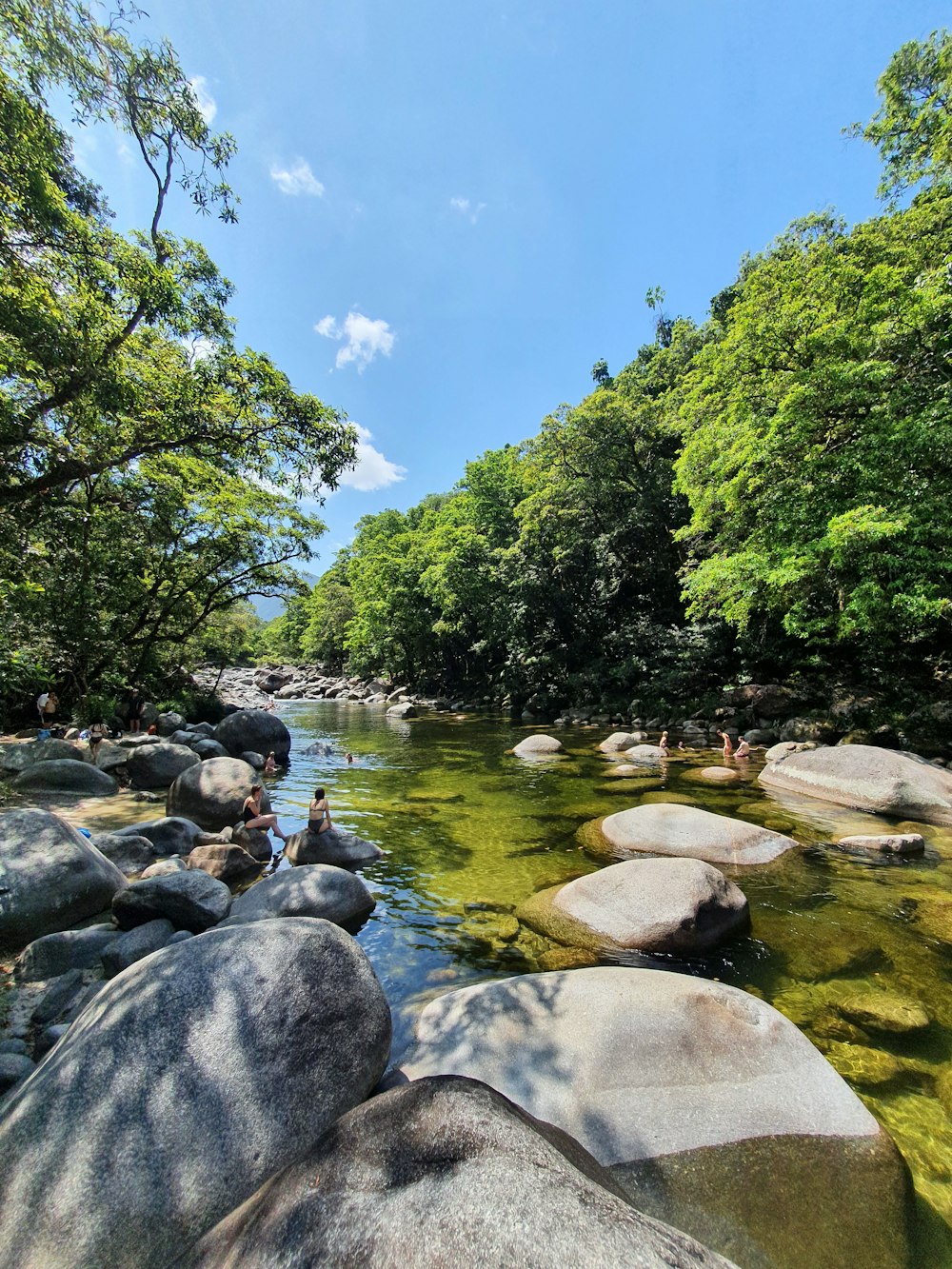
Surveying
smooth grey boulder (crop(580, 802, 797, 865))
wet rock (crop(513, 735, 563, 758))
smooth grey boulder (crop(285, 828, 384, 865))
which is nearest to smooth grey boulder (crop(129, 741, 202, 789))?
smooth grey boulder (crop(285, 828, 384, 865))

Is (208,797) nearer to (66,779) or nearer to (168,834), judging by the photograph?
(168,834)

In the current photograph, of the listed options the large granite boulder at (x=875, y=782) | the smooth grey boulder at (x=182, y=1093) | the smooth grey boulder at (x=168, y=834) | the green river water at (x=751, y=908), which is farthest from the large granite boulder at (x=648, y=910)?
the large granite boulder at (x=875, y=782)

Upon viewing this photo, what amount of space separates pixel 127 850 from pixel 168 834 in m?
0.68

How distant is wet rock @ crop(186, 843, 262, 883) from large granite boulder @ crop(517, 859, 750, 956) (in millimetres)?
4026

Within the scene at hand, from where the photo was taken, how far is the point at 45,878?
18.1 ft

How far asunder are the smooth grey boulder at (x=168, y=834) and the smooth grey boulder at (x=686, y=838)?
247 inches

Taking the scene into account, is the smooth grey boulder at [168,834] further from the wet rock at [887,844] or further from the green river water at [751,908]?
the wet rock at [887,844]

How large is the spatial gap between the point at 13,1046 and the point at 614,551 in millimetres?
27791

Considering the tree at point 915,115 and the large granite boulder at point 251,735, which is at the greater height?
the tree at point 915,115

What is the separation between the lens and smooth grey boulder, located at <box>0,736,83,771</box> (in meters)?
11.2

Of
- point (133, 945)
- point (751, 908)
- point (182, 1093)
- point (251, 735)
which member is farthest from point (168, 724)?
point (751, 908)

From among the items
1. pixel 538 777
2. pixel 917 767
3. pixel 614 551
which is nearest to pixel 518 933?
pixel 538 777

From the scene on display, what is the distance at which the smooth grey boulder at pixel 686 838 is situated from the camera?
24.6ft

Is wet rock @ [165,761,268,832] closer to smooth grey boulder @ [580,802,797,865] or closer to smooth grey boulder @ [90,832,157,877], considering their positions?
smooth grey boulder @ [90,832,157,877]
